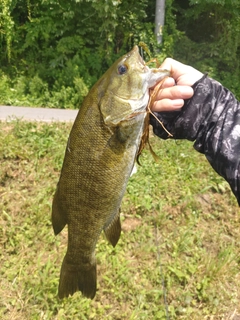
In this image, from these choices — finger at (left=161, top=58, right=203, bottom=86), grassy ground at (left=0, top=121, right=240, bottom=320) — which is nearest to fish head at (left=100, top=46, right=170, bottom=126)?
finger at (left=161, top=58, right=203, bottom=86)

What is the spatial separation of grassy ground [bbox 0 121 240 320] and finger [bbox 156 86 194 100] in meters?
2.22

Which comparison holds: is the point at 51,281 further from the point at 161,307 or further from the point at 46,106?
the point at 46,106

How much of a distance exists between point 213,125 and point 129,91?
0.71 meters

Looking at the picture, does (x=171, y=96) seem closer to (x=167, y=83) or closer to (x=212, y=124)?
(x=167, y=83)

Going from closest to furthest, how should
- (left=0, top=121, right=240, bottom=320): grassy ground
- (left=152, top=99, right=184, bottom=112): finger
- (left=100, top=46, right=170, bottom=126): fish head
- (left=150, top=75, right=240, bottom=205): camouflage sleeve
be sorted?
(left=100, top=46, right=170, bottom=126): fish head
(left=152, top=99, right=184, bottom=112): finger
(left=150, top=75, right=240, bottom=205): camouflage sleeve
(left=0, top=121, right=240, bottom=320): grassy ground

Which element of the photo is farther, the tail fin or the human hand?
the tail fin

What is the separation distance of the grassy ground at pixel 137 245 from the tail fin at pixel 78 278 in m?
1.17

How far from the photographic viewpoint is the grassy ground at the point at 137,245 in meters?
3.27

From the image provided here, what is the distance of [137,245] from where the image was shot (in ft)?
12.6

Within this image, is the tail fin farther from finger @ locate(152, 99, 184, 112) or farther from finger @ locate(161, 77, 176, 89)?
finger @ locate(161, 77, 176, 89)

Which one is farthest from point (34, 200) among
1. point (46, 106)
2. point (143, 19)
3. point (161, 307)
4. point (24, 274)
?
point (143, 19)

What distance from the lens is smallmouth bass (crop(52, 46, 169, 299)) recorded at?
1.67 meters

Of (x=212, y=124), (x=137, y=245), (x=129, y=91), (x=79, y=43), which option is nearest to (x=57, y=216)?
(x=129, y=91)

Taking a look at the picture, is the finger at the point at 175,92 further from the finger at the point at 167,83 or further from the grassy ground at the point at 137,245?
the grassy ground at the point at 137,245
